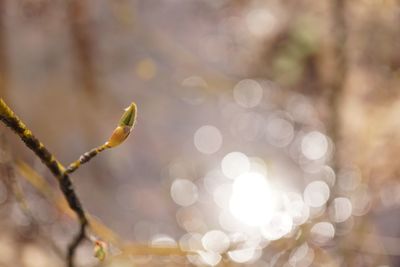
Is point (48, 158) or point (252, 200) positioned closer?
point (48, 158)

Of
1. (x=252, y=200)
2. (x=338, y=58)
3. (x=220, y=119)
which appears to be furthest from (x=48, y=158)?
(x=338, y=58)

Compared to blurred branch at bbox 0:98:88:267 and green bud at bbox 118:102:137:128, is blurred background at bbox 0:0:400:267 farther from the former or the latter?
green bud at bbox 118:102:137:128

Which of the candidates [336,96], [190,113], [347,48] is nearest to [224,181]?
[190,113]

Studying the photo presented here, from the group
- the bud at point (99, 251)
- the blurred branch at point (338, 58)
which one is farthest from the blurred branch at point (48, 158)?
the blurred branch at point (338, 58)

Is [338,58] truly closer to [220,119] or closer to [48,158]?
[220,119]

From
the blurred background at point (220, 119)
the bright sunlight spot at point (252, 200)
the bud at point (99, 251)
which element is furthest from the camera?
the bright sunlight spot at point (252, 200)

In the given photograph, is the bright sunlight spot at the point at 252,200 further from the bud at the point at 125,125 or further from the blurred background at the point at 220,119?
the bud at the point at 125,125

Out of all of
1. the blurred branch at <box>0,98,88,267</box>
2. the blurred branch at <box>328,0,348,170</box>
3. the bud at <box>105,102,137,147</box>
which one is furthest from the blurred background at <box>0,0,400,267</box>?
the bud at <box>105,102,137,147</box>
